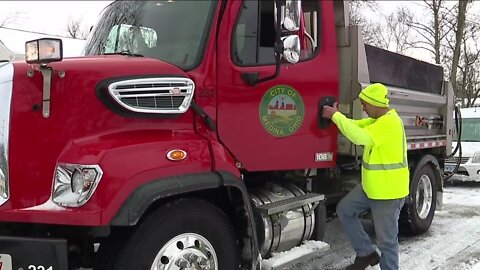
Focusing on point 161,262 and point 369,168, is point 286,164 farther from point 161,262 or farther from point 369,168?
point 161,262

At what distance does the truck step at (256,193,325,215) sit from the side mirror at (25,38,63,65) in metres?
1.93

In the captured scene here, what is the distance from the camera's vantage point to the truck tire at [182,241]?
10.4 ft

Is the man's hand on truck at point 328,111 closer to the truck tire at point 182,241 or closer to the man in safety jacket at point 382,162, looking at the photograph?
the man in safety jacket at point 382,162

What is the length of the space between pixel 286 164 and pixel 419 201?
313 cm

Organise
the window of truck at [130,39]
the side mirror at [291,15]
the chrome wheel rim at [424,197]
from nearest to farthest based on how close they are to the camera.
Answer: the side mirror at [291,15]
the window of truck at [130,39]
the chrome wheel rim at [424,197]

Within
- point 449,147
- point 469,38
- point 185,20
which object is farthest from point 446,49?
point 185,20

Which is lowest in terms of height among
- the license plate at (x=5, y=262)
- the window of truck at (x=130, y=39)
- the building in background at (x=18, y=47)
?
the license plate at (x=5, y=262)

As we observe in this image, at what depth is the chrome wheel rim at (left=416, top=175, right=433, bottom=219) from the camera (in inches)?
269

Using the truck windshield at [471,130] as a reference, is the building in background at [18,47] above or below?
above

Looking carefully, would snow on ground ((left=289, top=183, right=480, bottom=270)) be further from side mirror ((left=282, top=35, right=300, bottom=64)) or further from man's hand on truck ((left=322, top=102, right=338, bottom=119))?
side mirror ((left=282, top=35, right=300, bottom=64))

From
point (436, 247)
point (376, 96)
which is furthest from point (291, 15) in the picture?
point (436, 247)

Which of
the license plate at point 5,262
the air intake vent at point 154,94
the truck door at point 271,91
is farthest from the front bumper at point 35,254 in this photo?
the truck door at point 271,91

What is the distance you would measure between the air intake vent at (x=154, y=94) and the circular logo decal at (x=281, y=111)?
807mm

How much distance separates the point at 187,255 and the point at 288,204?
4.06 ft
